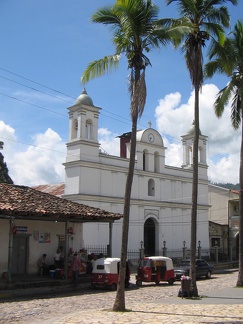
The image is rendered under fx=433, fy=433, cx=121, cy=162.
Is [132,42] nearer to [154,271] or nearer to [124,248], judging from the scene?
[124,248]

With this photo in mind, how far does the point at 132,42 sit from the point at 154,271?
530 inches

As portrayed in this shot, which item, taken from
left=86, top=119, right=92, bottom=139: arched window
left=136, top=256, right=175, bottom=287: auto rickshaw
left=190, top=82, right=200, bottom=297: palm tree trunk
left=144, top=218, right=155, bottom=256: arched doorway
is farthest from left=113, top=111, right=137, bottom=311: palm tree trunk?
left=144, top=218, right=155, bottom=256: arched doorway

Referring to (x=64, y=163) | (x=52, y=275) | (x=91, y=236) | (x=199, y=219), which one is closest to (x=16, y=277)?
(x=52, y=275)

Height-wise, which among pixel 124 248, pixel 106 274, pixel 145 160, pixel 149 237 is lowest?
pixel 106 274

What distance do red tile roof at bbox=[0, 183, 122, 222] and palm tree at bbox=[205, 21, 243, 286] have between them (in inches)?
283

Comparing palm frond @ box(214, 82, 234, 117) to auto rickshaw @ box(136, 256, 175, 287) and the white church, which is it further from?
the white church

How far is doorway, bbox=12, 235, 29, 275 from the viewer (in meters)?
23.5

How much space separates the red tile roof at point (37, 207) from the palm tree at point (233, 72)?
7196 millimetres

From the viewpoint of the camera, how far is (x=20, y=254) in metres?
23.8

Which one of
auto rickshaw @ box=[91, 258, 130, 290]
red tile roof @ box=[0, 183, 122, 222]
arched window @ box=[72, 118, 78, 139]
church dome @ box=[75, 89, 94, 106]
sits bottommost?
auto rickshaw @ box=[91, 258, 130, 290]

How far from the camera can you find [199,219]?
45.7 m

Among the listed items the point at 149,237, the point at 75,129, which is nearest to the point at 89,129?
the point at 75,129

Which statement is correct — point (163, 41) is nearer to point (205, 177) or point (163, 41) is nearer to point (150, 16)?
point (150, 16)

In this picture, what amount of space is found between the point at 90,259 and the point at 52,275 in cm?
359
